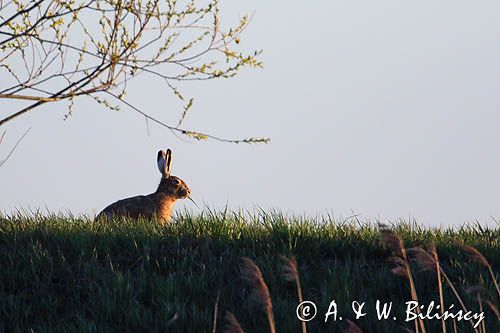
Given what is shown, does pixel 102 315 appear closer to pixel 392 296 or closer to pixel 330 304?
pixel 330 304

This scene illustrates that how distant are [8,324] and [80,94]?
98.6 inches

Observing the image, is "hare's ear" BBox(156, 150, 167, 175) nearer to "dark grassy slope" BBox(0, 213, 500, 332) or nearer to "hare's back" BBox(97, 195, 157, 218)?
"hare's back" BBox(97, 195, 157, 218)

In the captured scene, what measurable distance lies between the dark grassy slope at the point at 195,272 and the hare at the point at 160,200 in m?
2.37

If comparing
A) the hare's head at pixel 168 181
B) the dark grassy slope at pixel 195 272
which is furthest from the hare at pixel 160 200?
the dark grassy slope at pixel 195 272

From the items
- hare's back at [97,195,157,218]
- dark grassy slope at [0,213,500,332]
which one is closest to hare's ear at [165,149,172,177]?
hare's back at [97,195,157,218]

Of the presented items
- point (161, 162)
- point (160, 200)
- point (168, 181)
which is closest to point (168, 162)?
point (161, 162)

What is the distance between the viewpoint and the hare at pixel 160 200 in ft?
39.1

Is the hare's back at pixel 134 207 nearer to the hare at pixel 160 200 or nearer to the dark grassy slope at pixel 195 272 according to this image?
the hare at pixel 160 200

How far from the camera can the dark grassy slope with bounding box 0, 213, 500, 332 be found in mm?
6980

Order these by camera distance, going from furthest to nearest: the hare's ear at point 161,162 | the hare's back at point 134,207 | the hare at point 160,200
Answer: the hare's ear at point 161,162
the hare at point 160,200
the hare's back at point 134,207

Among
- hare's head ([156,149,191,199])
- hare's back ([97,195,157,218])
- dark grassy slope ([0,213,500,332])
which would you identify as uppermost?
hare's head ([156,149,191,199])

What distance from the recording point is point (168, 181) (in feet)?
43.3

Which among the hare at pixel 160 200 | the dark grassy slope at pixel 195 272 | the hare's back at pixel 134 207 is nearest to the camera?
the dark grassy slope at pixel 195 272

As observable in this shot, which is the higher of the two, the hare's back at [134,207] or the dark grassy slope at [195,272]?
the hare's back at [134,207]
